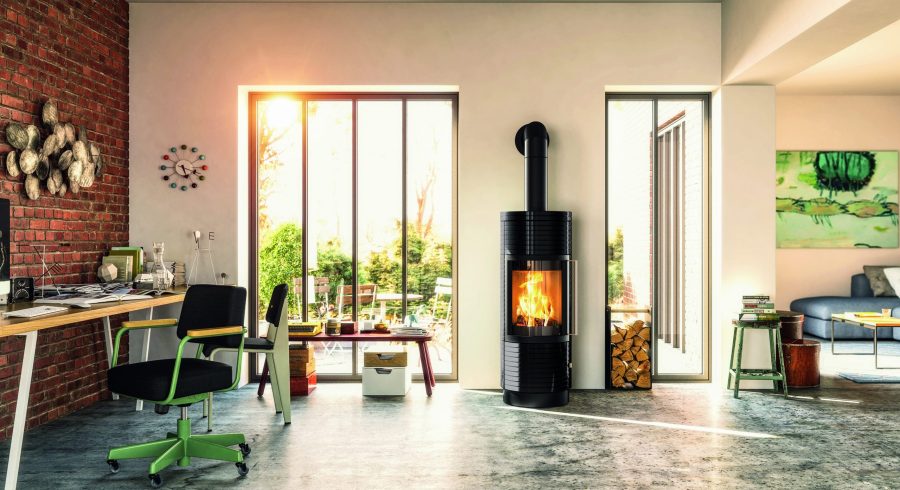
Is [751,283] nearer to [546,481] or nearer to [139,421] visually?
[546,481]

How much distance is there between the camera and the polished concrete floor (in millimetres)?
3549

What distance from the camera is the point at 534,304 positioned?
518 cm

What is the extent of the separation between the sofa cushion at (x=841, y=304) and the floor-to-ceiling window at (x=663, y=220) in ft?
11.7

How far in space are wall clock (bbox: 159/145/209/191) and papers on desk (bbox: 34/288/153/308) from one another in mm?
1283

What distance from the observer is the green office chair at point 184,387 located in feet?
11.1

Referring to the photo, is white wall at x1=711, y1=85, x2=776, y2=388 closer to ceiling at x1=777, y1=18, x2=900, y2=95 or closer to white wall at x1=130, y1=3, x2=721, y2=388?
white wall at x1=130, y1=3, x2=721, y2=388

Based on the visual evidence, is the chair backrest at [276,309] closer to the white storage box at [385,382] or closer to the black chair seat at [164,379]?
the black chair seat at [164,379]

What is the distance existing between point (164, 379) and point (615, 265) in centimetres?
393

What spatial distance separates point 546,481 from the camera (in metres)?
3.51

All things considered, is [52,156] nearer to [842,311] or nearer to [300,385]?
[300,385]

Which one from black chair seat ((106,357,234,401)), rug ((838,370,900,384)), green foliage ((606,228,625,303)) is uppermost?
green foliage ((606,228,625,303))

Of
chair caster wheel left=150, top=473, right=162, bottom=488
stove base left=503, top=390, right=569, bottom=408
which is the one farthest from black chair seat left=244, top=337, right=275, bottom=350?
stove base left=503, top=390, right=569, bottom=408

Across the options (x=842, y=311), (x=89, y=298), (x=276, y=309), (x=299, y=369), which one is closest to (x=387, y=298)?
(x=299, y=369)

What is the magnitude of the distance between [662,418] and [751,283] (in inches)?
66.5
